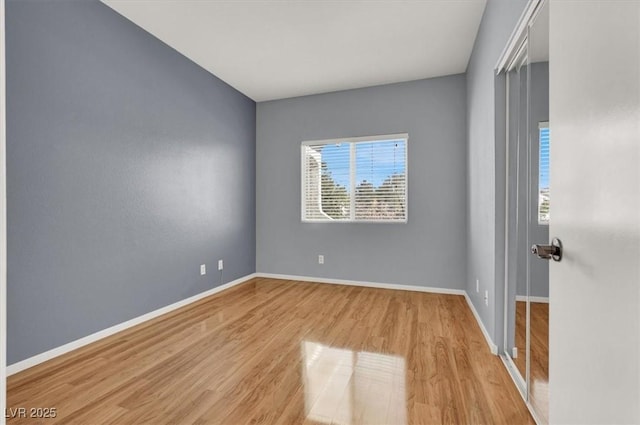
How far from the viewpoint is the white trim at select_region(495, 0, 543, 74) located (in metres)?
1.45

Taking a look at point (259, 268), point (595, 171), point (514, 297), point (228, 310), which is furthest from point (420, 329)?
point (259, 268)

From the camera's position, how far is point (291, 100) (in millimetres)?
4469

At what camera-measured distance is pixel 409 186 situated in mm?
3904

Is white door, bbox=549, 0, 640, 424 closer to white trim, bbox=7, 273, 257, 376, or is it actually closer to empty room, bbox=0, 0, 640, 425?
empty room, bbox=0, 0, 640, 425

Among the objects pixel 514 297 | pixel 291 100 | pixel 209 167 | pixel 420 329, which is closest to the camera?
pixel 514 297

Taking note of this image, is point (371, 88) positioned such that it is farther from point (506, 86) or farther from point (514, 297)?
point (514, 297)

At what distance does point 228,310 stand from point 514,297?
2.61 metres

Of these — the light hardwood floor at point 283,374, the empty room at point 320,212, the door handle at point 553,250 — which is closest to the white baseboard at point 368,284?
the empty room at point 320,212

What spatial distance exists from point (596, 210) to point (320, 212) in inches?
146

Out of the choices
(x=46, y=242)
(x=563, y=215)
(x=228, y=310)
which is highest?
(x=563, y=215)

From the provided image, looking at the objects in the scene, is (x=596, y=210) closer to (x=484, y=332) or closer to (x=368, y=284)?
(x=484, y=332)

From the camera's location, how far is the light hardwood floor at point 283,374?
1.55m

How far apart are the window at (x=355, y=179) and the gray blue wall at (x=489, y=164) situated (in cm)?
107

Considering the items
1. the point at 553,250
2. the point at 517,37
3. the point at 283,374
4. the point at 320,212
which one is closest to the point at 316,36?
the point at 517,37
